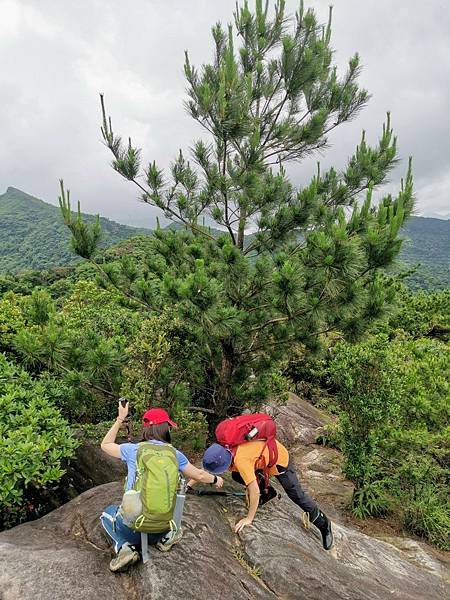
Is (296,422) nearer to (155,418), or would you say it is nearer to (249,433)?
(249,433)

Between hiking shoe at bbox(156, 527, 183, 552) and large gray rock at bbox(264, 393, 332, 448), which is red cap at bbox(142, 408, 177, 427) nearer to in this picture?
hiking shoe at bbox(156, 527, 183, 552)

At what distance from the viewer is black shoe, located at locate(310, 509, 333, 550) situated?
4.30m

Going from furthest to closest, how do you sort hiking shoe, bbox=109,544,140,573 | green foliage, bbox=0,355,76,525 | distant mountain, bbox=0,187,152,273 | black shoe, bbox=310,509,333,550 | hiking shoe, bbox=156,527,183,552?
distant mountain, bbox=0,187,152,273, black shoe, bbox=310,509,333,550, green foliage, bbox=0,355,76,525, hiking shoe, bbox=156,527,183,552, hiking shoe, bbox=109,544,140,573

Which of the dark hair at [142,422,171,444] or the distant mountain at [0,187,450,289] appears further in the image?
the distant mountain at [0,187,450,289]

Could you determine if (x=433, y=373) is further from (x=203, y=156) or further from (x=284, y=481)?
(x=203, y=156)

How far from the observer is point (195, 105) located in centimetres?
602

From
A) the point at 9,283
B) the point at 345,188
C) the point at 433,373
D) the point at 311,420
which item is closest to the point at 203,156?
the point at 345,188

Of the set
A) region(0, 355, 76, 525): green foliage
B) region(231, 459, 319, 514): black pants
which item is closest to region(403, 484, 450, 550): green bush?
region(231, 459, 319, 514): black pants

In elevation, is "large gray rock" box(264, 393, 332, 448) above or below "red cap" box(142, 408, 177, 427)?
below

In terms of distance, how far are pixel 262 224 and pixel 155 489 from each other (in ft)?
14.4

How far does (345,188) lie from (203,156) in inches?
94.6

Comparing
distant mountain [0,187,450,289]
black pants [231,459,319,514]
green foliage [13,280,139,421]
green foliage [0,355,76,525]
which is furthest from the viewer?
distant mountain [0,187,450,289]

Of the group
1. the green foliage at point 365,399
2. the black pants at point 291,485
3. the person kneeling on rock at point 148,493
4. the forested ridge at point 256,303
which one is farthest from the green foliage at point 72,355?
the green foliage at point 365,399

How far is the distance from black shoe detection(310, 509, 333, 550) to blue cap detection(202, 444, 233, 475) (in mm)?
1354
